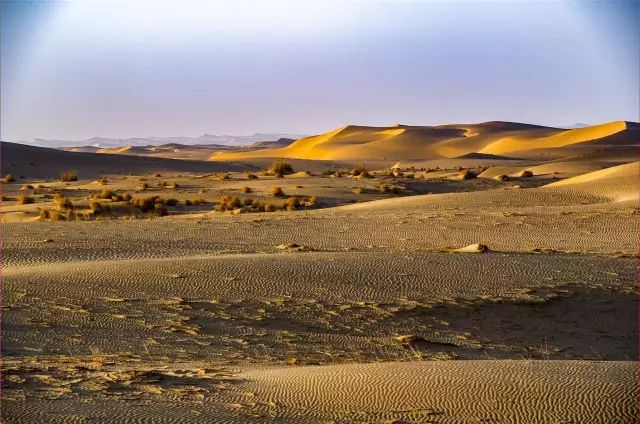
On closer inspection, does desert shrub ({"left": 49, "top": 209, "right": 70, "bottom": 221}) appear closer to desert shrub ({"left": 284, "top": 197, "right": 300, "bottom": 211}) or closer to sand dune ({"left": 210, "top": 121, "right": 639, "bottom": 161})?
desert shrub ({"left": 284, "top": 197, "right": 300, "bottom": 211})

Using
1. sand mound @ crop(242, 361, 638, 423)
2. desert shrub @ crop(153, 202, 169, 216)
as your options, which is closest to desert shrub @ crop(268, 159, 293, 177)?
desert shrub @ crop(153, 202, 169, 216)

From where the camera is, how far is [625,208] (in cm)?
2209

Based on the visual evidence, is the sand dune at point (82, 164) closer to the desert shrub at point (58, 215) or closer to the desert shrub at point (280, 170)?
the desert shrub at point (280, 170)

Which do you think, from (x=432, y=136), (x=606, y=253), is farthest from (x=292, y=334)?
(x=432, y=136)

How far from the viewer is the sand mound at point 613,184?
27266 mm

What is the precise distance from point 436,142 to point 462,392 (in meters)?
115

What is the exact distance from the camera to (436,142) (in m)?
120

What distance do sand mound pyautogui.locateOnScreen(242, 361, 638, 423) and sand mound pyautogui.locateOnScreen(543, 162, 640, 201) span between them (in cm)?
2027

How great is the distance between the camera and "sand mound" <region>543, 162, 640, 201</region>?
2727cm

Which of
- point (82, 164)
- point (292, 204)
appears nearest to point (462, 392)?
point (292, 204)

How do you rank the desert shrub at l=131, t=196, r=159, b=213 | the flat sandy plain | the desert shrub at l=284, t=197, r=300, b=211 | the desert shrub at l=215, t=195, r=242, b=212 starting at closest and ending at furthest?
the flat sandy plain < the desert shrub at l=131, t=196, r=159, b=213 < the desert shrub at l=215, t=195, r=242, b=212 < the desert shrub at l=284, t=197, r=300, b=211

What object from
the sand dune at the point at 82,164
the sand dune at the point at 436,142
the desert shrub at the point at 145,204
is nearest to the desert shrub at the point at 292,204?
the desert shrub at the point at 145,204

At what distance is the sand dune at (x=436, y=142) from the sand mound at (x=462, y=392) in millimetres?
92026

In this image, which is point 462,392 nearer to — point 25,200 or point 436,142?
point 25,200
